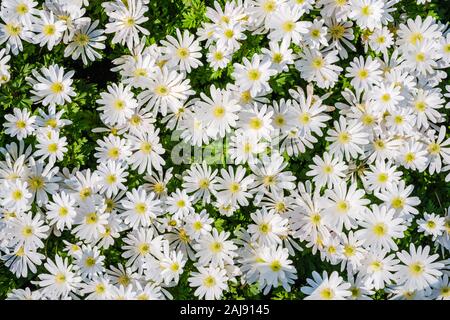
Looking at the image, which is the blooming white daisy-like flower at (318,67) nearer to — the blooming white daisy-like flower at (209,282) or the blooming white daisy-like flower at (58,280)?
the blooming white daisy-like flower at (209,282)

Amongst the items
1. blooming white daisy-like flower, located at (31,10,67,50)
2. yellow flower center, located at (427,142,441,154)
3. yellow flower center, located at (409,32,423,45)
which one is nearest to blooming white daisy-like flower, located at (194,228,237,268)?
yellow flower center, located at (427,142,441,154)

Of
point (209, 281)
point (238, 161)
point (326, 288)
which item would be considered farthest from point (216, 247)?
point (326, 288)

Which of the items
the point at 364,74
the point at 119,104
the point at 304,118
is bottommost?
the point at 304,118

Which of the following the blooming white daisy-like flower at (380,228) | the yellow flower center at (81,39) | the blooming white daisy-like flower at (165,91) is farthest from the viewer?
the yellow flower center at (81,39)

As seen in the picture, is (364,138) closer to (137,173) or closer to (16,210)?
(137,173)

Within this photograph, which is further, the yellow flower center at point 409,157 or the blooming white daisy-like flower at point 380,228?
the yellow flower center at point 409,157

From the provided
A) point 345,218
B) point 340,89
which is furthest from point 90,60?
point 345,218

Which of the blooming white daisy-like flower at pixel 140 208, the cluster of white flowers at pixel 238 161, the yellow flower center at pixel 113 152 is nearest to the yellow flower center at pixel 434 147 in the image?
the cluster of white flowers at pixel 238 161

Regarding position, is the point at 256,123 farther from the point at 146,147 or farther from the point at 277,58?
the point at 146,147
